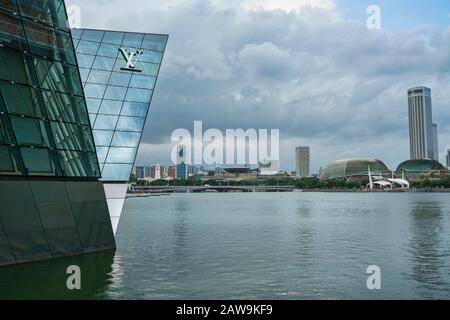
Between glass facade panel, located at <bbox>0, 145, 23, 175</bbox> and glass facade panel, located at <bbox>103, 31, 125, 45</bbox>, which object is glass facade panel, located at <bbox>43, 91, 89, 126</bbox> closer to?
glass facade panel, located at <bbox>0, 145, 23, 175</bbox>

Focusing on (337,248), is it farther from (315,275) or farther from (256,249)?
(315,275)

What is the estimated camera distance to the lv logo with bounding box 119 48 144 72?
1606 inches

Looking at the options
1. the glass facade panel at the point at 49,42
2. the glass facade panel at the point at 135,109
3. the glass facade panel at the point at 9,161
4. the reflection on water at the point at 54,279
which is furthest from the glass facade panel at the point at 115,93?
the reflection on water at the point at 54,279

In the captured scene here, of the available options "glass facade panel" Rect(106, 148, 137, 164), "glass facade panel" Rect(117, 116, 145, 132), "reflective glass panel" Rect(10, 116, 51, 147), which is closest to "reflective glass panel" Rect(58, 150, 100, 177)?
"reflective glass panel" Rect(10, 116, 51, 147)

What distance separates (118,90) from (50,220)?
19016 mm

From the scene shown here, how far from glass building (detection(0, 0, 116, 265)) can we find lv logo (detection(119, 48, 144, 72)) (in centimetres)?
1265

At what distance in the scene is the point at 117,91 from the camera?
39.9 metres

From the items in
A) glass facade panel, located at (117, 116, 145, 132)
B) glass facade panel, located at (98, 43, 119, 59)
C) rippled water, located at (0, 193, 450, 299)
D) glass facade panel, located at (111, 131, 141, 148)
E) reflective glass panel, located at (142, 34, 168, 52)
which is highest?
reflective glass panel, located at (142, 34, 168, 52)

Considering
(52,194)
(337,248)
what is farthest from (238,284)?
(337,248)

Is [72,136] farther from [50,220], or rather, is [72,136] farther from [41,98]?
[50,220]

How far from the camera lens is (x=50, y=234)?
2311 centimetres

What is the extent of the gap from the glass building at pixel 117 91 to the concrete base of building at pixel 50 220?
10.9 meters

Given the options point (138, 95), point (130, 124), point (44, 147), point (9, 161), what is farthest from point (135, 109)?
point (9, 161)

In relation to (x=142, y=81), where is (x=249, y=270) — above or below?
below
